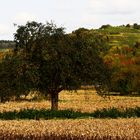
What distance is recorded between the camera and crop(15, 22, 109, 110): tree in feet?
148

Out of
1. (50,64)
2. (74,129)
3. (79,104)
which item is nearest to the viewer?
(74,129)

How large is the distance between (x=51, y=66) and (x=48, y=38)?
2.72m

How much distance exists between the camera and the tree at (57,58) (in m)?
45.2

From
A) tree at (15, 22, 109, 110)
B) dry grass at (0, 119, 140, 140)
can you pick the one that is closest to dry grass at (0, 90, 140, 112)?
tree at (15, 22, 109, 110)

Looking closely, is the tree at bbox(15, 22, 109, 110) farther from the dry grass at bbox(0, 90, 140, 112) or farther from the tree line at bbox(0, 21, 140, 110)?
the dry grass at bbox(0, 90, 140, 112)

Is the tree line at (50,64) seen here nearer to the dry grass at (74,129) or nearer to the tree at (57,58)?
the tree at (57,58)

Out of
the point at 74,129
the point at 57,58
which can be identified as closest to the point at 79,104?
the point at 57,58

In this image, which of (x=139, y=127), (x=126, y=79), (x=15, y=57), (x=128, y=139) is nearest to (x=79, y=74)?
(x=15, y=57)

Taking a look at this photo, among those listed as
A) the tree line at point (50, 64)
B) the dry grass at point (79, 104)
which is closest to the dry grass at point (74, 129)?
the tree line at point (50, 64)

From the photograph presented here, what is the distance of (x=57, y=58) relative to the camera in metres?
A: 45.4

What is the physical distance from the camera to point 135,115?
138 feet

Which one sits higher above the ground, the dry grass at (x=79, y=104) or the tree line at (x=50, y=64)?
the tree line at (x=50, y=64)

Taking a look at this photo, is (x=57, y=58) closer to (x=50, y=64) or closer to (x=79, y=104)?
(x=50, y=64)

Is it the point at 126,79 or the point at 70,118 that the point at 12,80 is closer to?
the point at 70,118
